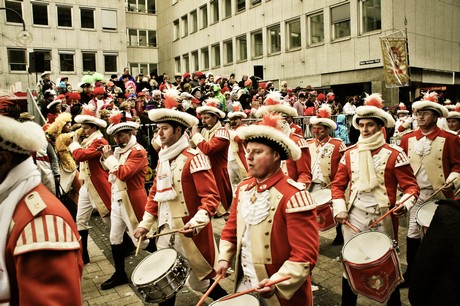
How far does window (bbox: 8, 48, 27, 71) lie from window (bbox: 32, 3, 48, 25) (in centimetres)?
285

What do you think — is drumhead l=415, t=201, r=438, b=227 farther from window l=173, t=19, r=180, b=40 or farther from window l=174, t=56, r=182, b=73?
window l=173, t=19, r=180, b=40

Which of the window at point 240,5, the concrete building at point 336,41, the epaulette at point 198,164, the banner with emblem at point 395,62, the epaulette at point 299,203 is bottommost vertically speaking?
the epaulette at point 299,203

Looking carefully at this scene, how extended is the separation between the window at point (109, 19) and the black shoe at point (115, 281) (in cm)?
3553

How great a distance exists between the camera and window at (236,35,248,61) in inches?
1305

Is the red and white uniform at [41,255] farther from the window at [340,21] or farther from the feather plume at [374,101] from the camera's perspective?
the window at [340,21]

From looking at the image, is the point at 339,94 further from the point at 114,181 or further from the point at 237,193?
the point at 237,193

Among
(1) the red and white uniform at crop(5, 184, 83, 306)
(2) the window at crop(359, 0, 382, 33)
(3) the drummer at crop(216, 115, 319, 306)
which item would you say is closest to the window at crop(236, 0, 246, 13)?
(2) the window at crop(359, 0, 382, 33)

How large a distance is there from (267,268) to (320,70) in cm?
2440

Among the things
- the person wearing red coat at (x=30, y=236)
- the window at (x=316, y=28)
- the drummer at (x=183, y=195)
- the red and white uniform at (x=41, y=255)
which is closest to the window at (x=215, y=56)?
the window at (x=316, y=28)

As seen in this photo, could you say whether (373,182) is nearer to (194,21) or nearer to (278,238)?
(278,238)

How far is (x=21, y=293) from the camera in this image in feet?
6.14

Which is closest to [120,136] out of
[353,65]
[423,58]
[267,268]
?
[267,268]

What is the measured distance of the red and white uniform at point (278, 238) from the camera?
9.53ft

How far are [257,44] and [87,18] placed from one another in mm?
16256
